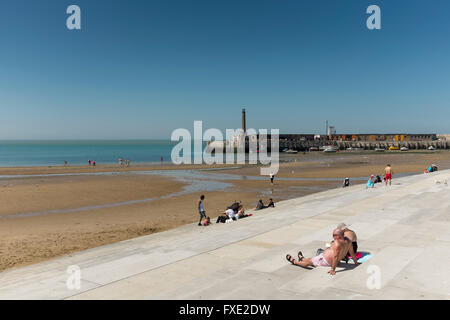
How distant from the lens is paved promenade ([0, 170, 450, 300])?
18.6 feet

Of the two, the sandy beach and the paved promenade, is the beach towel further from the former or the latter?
the sandy beach

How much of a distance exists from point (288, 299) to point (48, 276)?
492 centimetres

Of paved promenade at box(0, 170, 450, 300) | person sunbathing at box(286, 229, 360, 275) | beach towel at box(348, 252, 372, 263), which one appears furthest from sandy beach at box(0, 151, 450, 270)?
beach towel at box(348, 252, 372, 263)

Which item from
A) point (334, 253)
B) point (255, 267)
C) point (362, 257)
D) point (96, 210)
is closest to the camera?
point (334, 253)

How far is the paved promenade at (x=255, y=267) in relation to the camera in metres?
5.67

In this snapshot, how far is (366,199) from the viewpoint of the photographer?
15.6 metres

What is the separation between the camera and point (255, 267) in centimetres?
686

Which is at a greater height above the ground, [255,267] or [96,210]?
[255,267]

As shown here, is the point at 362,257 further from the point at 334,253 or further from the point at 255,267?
the point at 255,267

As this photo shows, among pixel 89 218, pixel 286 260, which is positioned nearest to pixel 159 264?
pixel 286 260

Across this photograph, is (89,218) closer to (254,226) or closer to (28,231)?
(28,231)

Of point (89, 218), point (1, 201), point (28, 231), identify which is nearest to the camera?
point (28, 231)

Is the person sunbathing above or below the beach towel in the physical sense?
above

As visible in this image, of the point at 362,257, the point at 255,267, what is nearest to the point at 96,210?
the point at 255,267
